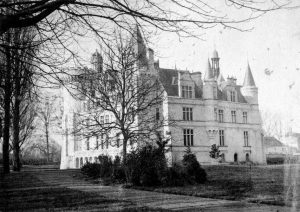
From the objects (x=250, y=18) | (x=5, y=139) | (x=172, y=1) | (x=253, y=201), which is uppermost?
(x=172, y=1)

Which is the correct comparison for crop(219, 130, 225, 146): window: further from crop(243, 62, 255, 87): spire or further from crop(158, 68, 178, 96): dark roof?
crop(243, 62, 255, 87): spire

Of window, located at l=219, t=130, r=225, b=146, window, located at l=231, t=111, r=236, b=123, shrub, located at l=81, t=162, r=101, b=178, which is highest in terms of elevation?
window, located at l=231, t=111, r=236, b=123

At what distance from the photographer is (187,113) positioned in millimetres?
43562

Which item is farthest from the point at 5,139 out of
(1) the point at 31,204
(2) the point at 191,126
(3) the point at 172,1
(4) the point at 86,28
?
(2) the point at 191,126

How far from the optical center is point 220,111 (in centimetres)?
4662

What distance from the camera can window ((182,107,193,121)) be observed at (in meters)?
43.3

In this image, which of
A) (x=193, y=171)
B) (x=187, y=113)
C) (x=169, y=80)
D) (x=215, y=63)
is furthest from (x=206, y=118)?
(x=193, y=171)

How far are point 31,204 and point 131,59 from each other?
1414 centimetres

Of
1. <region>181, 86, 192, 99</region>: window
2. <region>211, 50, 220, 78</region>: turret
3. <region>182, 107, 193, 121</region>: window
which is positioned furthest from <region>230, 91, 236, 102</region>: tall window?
<region>211, 50, 220, 78</region>: turret

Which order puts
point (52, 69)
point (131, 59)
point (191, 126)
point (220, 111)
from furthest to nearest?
point (220, 111), point (191, 126), point (131, 59), point (52, 69)

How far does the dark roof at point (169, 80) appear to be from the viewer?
43.0 m

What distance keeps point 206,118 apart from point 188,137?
3.49m

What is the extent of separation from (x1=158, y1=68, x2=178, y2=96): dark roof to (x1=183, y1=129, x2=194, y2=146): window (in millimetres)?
4712

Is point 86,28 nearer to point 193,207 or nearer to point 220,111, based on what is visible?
point 193,207
